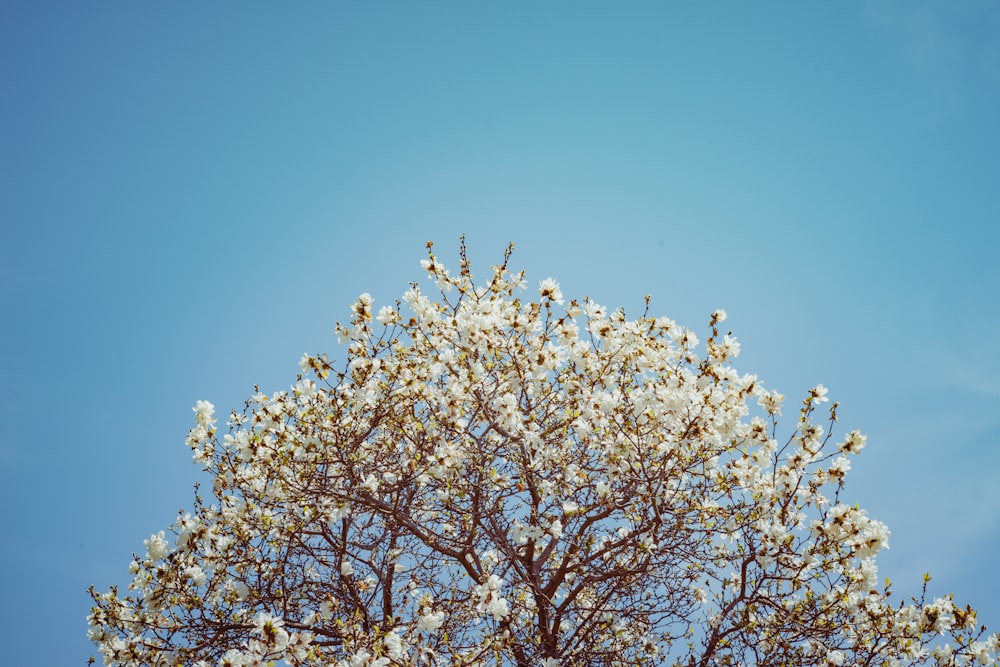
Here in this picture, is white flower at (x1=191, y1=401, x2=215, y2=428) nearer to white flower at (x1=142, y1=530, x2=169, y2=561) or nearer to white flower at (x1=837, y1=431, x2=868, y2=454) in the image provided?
white flower at (x1=142, y1=530, x2=169, y2=561)

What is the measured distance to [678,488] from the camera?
673cm

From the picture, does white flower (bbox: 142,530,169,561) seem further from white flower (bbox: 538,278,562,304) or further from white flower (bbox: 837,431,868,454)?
white flower (bbox: 837,431,868,454)

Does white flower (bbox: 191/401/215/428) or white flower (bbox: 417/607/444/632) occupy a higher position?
white flower (bbox: 191/401/215/428)

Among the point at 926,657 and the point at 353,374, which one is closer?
the point at 926,657

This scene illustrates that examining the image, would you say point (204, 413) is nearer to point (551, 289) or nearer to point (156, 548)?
point (156, 548)

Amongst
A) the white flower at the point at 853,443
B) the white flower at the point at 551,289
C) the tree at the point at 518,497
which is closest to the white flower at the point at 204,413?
the tree at the point at 518,497

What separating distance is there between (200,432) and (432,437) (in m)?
2.60

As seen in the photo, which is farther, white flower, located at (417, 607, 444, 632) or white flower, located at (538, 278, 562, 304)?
white flower, located at (538, 278, 562, 304)

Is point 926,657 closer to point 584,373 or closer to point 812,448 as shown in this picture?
point 812,448

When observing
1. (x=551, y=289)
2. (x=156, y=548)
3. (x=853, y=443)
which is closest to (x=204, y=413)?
(x=156, y=548)

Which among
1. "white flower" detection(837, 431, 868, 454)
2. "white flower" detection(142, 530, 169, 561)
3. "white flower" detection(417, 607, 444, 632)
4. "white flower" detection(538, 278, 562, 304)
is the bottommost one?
"white flower" detection(417, 607, 444, 632)

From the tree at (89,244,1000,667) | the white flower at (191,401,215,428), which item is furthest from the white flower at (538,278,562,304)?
the white flower at (191,401,215,428)

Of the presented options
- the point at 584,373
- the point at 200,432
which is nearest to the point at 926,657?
the point at 584,373

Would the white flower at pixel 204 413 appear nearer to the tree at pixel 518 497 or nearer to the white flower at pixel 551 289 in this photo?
the tree at pixel 518 497
